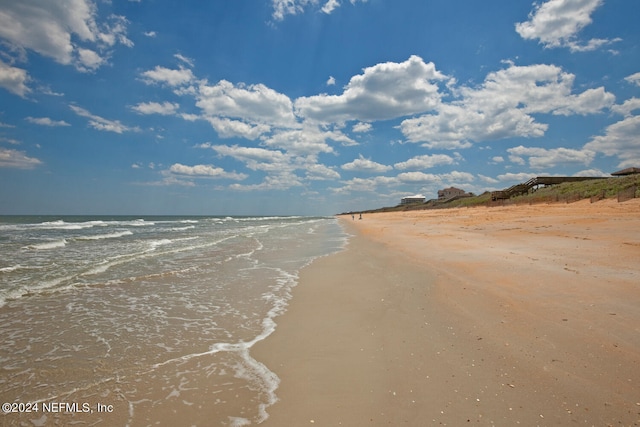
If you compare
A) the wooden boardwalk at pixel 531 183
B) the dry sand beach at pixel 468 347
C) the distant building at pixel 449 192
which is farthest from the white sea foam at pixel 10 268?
the distant building at pixel 449 192

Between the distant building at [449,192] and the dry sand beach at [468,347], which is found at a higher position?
the distant building at [449,192]

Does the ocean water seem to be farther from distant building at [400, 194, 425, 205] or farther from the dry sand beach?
distant building at [400, 194, 425, 205]

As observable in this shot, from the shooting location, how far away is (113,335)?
5.19m

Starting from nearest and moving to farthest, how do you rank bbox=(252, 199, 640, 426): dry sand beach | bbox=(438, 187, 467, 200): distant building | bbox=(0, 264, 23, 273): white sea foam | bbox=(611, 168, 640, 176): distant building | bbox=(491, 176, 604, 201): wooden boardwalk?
bbox=(252, 199, 640, 426): dry sand beach < bbox=(0, 264, 23, 273): white sea foam < bbox=(611, 168, 640, 176): distant building < bbox=(491, 176, 604, 201): wooden boardwalk < bbox=(438, 187, 467, 200): distant building

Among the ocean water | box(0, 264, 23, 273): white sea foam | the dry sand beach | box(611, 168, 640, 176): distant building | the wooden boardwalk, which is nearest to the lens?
the dry sand beach

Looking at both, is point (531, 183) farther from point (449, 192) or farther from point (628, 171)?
point (449, 192)

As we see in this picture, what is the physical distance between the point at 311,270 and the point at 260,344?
605cm

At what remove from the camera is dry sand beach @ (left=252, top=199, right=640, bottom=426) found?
2861 mm

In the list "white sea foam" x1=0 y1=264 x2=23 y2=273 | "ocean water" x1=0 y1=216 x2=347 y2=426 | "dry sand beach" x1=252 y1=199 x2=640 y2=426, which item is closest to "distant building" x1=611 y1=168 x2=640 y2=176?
"dry sand beach" x1=252 y1=199 x2=640 y2=426

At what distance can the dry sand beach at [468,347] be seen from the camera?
286 centimetres

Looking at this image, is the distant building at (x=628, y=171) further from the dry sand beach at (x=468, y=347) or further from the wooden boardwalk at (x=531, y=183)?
the dry sand beach at (x=468, y=347)

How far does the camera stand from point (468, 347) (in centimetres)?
410

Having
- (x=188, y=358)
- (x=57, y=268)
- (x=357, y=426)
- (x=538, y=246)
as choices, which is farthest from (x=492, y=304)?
(x=57, y=268)

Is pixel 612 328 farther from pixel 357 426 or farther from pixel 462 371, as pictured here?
pixel 357 426
